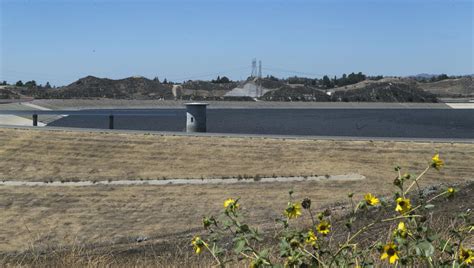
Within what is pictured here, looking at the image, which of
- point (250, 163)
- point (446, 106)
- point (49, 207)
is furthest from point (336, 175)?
point (446, 106)

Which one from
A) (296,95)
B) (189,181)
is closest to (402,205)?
(189,181)

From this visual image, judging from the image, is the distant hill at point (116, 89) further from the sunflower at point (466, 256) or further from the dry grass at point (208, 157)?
the sunflower at point (466, 256)

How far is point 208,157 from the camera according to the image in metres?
29.6

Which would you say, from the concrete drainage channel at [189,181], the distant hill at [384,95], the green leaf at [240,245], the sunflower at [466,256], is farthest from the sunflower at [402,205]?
the distant hill at [384,95]

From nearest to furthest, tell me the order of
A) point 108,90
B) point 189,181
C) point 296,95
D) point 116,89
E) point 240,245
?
point 240,245
point 189,181
point 296,95
point 108,90
point 116,89

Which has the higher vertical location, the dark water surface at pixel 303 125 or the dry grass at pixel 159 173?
the dark water surface at pixel 303 125

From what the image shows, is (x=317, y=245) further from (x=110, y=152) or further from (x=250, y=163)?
(x=110, y=152)

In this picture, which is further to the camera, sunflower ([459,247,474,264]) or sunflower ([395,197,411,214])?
sunflower ([459,247,474,264])

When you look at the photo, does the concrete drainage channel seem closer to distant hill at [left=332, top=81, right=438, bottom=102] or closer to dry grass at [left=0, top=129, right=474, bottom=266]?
dry grass at [left=0, top=129, right=474, bottom=266]

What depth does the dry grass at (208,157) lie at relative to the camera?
27.0m

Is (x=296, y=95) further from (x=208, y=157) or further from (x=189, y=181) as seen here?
(x=189, y=181)

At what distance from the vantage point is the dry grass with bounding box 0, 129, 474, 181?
88.6ft

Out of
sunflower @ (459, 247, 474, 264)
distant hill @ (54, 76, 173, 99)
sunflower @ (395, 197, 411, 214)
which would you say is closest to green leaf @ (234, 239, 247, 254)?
sunflower @ (395, 197, 411, 214)

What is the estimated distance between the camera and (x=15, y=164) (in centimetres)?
3122
